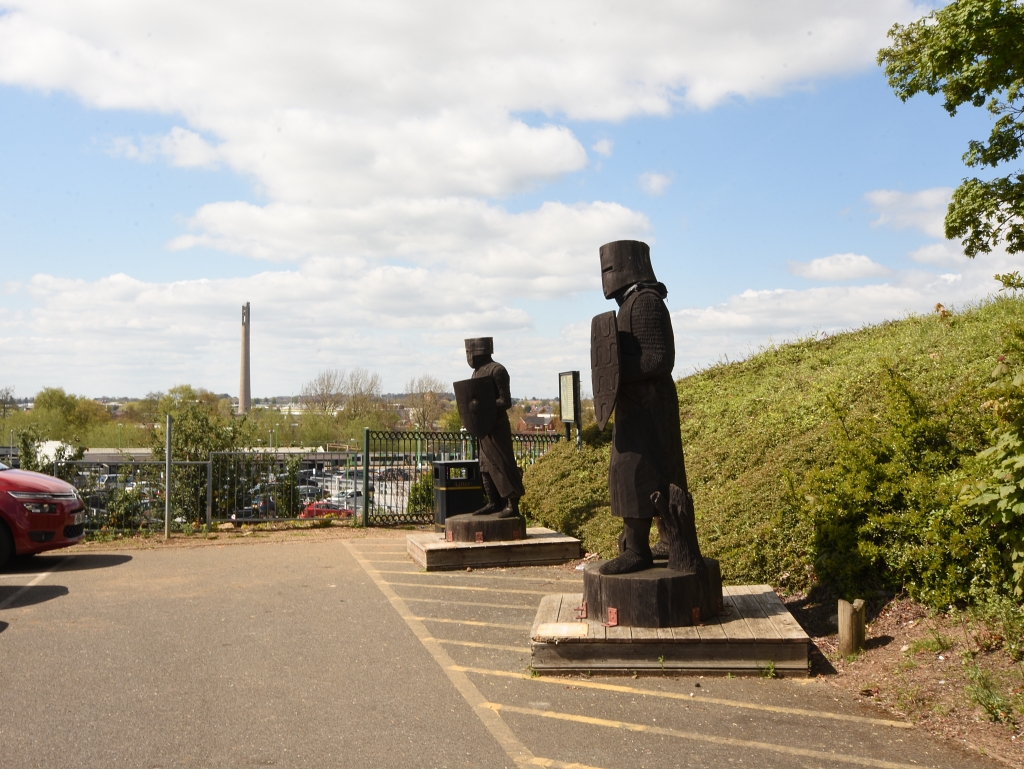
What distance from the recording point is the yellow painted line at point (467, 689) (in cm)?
441

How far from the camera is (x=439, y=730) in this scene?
4.66 metres

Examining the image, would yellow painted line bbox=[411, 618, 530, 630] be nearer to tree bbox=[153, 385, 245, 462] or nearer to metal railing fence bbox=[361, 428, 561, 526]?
metal railing fence bbox=[361, 428, 561, 526]

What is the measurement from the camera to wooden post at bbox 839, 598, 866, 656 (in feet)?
19.2

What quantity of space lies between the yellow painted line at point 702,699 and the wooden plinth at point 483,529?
4490 mm

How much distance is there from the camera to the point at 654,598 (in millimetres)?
5816

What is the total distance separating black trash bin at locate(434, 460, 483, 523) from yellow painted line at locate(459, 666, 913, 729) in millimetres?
6283

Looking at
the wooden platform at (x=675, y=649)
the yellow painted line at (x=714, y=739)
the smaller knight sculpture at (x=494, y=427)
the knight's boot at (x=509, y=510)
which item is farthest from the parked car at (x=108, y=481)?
the yellow painted line at (x=714, y=739)

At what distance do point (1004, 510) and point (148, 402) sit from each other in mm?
76579

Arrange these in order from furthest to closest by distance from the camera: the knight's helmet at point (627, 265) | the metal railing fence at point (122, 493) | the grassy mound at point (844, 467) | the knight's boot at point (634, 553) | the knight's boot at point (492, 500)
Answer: the metal railing fence at point (122, 493)
the knight's boot at point (492, 500)
the grassy mound at point (844, 467)
the knight's helmet at point (627, 265)
the knight's boot at point (634, 553)

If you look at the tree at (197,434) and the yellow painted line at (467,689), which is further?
the tree at (197,434)

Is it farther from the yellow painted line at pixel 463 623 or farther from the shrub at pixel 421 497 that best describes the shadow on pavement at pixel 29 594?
the shrub at pixel 421 497

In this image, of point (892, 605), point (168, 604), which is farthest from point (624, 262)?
point (168, 604)

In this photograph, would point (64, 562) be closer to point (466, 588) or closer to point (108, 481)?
point (108, 481)

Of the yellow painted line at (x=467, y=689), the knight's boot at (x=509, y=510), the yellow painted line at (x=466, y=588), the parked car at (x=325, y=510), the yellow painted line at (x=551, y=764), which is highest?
the knight's boot at (x=509, y=510)
